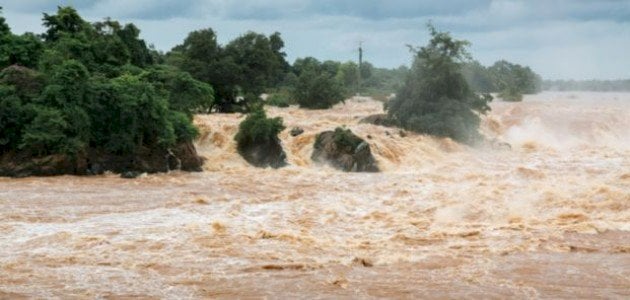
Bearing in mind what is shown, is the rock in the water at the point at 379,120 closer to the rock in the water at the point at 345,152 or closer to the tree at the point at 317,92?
the rock in the water at the point at 345,152

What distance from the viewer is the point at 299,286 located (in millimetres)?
9219

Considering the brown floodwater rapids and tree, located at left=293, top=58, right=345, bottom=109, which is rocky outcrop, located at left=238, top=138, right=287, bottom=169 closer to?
the brown floodwater rapids

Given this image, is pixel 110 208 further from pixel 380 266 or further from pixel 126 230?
pixel 380 266

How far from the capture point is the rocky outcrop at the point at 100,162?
18969mm

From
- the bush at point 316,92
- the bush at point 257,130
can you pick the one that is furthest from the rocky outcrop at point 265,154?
the bush at point 316,92

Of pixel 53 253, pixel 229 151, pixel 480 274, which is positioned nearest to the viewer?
pixel 480 274

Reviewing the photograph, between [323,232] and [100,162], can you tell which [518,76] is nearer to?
[100,162]

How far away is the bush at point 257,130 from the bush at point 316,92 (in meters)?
14.5

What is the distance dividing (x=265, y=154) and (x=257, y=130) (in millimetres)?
852

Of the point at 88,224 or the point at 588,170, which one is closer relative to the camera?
the point at 88,224

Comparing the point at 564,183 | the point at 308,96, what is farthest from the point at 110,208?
the point at 308,96

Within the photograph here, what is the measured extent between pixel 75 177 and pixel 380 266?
11.7 meters

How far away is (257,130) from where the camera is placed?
23062mm

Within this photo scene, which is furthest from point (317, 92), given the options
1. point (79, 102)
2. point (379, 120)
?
point (79, 102)
